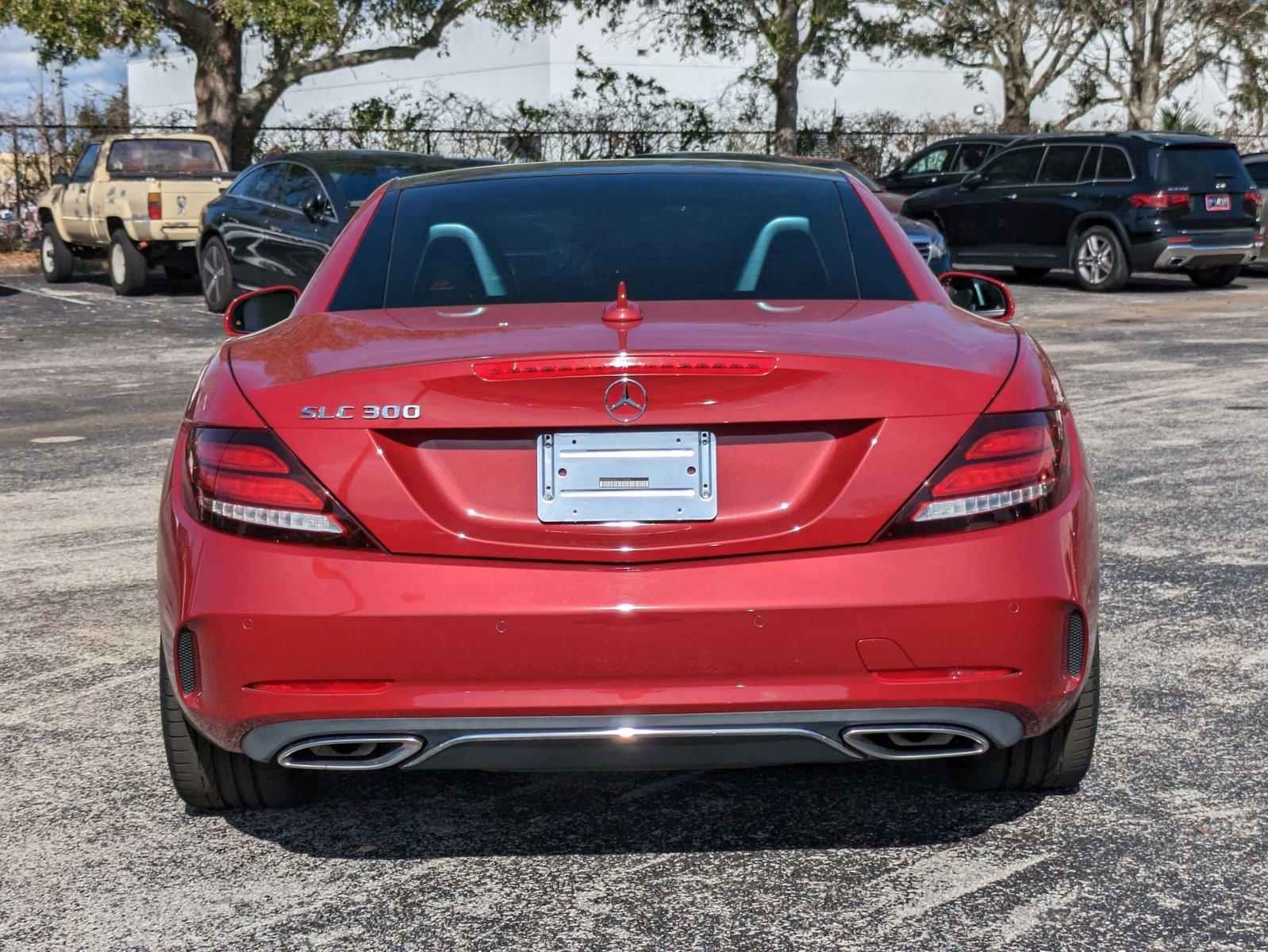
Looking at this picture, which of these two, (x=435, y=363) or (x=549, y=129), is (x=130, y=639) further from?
(x=549, y=129)

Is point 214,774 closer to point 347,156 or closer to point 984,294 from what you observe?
point 984,294

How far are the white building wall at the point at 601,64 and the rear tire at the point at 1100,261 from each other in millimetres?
18218

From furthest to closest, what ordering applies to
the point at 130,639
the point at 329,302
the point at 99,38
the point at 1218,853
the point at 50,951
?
the point at 99,38 < the point at 130,639 < the point at 329,302 < the point at 1218,853 < the point at 50,951

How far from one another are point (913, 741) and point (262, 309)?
225 centimetres

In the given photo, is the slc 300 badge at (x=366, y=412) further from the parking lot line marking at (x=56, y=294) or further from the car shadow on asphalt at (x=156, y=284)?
the car shadow on asphalt at (x=156, y=284)

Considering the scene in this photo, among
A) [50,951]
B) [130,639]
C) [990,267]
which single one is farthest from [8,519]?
[990,267]

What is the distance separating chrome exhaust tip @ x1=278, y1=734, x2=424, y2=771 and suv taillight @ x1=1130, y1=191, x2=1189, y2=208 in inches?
704

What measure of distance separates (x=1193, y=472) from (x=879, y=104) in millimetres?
39692

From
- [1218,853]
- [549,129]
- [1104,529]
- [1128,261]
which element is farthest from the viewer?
[549,129]

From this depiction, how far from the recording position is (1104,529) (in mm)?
6984

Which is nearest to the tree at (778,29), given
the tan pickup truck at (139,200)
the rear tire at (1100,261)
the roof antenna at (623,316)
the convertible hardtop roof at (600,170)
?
the rear tire at (1100,261)

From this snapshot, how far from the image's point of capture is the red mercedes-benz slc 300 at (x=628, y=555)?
10.5ft

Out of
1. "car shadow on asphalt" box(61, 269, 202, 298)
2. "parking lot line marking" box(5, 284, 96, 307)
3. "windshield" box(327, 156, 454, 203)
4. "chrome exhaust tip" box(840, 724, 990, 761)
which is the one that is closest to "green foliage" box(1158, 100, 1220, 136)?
"car shadow on asphalt" box(61, 269, 202, 298)

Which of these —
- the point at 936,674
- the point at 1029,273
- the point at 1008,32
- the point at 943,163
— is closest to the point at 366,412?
the point at 936,674
